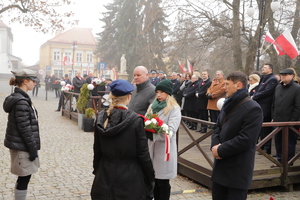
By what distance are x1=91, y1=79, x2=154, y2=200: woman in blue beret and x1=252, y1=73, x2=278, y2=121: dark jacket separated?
16.1 feet

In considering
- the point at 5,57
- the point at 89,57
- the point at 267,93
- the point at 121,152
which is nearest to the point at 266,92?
the point at 267,93

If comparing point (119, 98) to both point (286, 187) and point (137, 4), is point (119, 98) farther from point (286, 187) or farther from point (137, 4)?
point (137, 4)

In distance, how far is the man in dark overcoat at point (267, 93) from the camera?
7.09 metres

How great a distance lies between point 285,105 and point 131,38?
34.2 metres

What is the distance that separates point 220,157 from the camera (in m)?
3.49

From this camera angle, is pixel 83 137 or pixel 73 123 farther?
pixel 73 123

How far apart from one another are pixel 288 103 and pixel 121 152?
4576 mm

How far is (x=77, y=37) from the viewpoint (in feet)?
264

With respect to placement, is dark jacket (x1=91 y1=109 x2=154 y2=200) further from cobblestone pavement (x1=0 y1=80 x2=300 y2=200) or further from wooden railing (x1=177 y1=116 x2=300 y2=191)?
wooden railing (x1=177 y1=116 x2=300 y2=191)

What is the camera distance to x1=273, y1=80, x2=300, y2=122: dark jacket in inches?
245

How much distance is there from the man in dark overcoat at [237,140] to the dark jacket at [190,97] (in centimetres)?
680

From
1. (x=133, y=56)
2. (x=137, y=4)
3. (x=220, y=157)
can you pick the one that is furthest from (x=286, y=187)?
(x=137, y=4)

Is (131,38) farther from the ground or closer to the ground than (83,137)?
farther from the ground

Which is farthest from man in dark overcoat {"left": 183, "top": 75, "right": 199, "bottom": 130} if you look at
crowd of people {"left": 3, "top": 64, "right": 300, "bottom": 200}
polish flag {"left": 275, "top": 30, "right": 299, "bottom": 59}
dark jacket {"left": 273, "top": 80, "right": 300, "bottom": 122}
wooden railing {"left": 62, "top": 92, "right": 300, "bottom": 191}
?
crowd of people {"left": 3, "top": 64, "right": 300, "bottom": 200}
